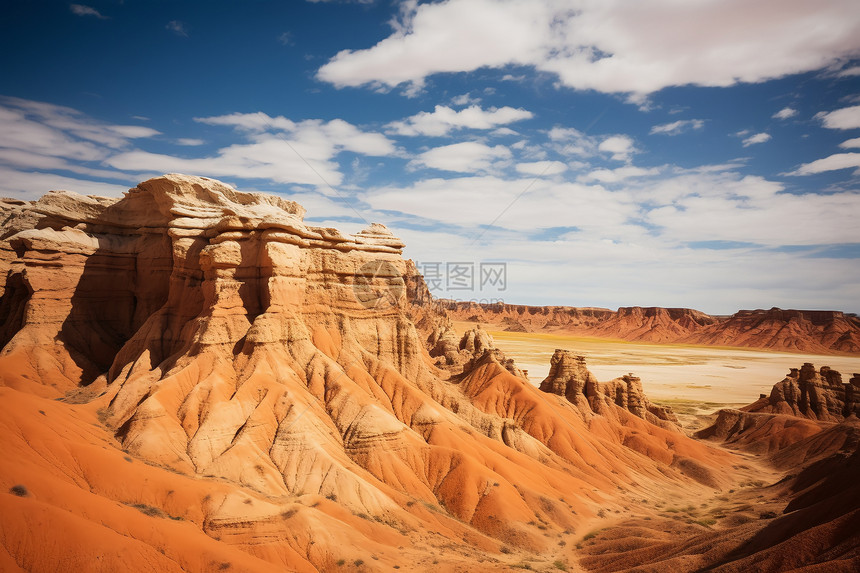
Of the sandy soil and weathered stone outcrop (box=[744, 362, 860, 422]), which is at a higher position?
weathered stone outcrop (box=[744, 362, 860, 422])

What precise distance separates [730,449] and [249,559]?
209 feet

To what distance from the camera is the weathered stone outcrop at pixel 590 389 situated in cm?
5975

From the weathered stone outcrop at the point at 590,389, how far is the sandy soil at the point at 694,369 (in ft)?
88.3

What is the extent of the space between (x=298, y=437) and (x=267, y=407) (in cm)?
340

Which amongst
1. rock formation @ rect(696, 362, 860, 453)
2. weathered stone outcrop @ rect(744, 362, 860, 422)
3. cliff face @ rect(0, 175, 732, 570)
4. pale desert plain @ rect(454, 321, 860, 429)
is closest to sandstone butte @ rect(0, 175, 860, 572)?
cliff face @ rect(0, 175, 732, 570)

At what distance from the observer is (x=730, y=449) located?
209 feet

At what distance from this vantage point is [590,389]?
6041 centimetres

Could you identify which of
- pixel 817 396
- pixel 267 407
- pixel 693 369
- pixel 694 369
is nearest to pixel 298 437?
pixel 267 407

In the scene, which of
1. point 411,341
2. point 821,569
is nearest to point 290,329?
point 411,341

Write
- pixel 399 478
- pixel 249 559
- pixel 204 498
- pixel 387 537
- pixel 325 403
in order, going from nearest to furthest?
1. pixel 249 559
2. pixel 204 498
3. pixel 387 537
4. pixel 399 478
5. pixel 325 403

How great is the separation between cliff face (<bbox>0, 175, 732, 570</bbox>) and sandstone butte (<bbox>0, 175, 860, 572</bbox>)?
0.17 m

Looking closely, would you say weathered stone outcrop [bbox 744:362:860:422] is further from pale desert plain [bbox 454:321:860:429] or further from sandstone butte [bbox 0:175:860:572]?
pale desert plain [bbox 454:321:860:429]

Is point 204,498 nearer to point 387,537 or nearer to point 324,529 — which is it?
point 324,529

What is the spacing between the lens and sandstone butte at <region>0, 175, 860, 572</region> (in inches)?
850
